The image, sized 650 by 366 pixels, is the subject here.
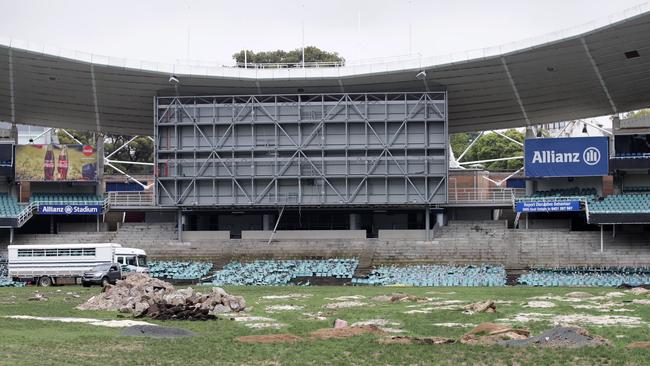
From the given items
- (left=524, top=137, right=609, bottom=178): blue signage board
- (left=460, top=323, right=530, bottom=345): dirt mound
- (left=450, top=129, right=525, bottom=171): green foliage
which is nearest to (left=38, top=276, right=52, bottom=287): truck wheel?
(left=524, top=137, right=609, bottom=178): blue signage board

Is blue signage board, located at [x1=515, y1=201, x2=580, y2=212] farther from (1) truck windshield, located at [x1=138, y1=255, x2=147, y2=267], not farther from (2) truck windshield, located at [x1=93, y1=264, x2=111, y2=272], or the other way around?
(2) truck windshield, located at [x1=93, y1=264, x2=111, y2=272]

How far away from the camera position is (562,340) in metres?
26.0

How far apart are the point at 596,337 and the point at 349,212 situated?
55.7 meters

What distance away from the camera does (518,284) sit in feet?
203

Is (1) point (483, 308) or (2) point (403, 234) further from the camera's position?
(2) point (403, 234)

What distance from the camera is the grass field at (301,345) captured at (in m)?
23.8

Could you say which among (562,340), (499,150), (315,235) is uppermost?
(499,150)

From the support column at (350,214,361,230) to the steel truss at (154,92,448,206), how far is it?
5.09 meters

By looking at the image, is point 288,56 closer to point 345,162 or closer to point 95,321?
point 345,162

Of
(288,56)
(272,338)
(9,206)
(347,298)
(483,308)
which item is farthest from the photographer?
(288,56)

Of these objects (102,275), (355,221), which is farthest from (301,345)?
(355,221)

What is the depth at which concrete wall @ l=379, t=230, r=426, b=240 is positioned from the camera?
77.6 m

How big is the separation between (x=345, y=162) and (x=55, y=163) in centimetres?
2497

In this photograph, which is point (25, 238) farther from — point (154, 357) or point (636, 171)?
point (154, 357)
